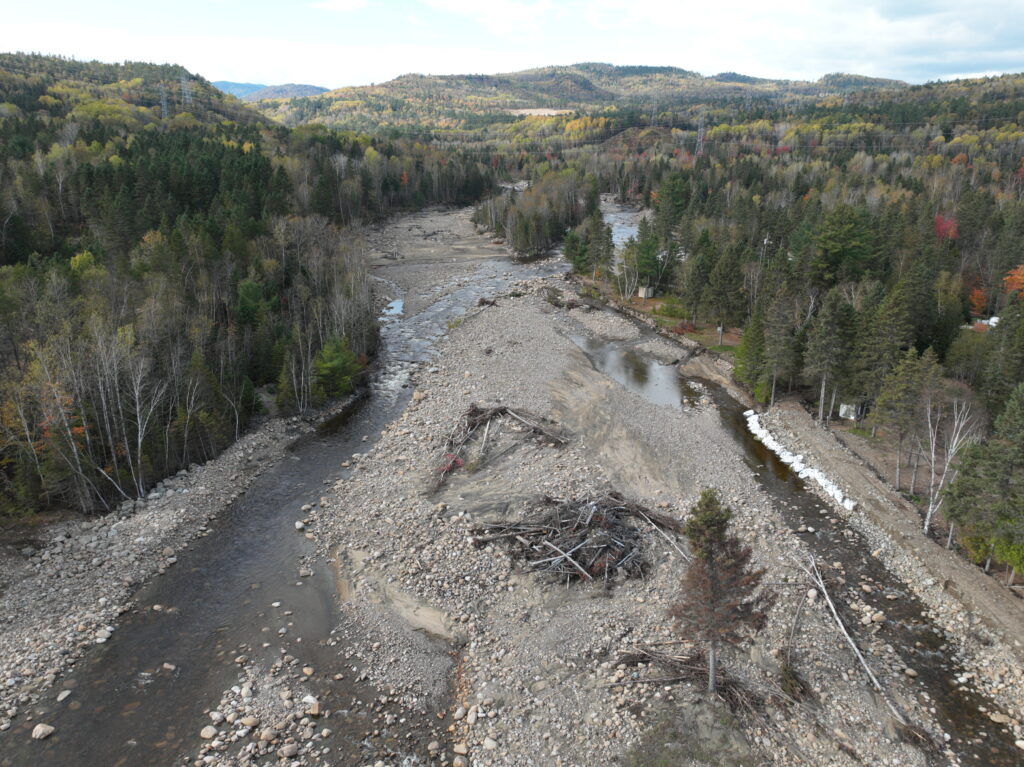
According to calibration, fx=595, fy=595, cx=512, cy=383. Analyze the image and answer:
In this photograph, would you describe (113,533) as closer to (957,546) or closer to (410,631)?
(410,631)

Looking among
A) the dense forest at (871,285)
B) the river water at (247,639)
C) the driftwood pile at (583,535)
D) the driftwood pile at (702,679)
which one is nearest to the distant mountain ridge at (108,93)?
the dense forest at (871,285)

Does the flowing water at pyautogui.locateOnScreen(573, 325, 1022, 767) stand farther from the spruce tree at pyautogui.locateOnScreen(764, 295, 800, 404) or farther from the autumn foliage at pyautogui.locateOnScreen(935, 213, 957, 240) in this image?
the autumn foliage at pyautogui.locateOnScreen(935, 213, 957, 240)

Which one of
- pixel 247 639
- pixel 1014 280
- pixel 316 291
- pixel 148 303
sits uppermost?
pixel 148 303

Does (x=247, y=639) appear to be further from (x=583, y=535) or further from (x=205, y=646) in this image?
(x=583, y=535)

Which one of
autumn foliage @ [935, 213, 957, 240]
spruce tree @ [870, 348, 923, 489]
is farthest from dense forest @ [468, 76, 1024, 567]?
autumn foliage @ [935, 213, 957, 240]

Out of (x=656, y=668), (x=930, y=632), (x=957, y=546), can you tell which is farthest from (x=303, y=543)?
(x=957, y=546)

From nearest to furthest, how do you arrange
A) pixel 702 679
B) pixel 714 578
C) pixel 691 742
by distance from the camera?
pixel 714 578 < pixel 691 742 < pixel 702 679

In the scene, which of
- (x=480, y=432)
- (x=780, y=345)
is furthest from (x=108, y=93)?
(x=780, y=345)
